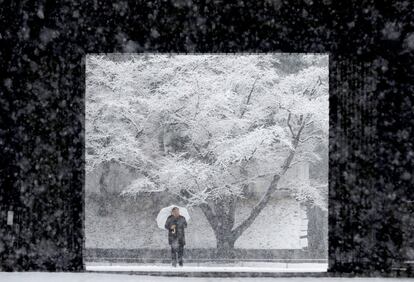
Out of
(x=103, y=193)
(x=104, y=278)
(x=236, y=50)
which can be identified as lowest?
(x=104, y=278)

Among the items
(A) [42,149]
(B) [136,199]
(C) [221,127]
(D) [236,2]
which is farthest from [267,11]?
(B) [136,199]

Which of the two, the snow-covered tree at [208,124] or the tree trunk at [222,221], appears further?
the tree trunk at [222,221]

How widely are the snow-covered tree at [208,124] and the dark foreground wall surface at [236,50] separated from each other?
10.3 m

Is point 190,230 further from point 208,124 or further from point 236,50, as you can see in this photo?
point 236,50

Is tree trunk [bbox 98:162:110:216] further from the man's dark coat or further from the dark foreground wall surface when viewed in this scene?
the dark foreground wall surface

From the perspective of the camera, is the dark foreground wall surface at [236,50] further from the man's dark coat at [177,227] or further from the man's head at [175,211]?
the man's dark coat at [177,227]

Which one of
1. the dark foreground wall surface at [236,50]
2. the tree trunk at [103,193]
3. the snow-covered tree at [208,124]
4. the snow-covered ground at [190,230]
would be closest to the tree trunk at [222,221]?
the snow-covered tree at [208,124]

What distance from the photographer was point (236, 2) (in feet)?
26.7

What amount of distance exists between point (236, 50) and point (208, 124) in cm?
1081

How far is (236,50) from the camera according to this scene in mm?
8383

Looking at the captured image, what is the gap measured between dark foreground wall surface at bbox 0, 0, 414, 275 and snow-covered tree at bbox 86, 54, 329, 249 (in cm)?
1028

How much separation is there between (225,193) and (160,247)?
484 cm

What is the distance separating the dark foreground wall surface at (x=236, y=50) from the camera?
8062mm

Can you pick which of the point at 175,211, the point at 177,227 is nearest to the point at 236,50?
the point at 175,211
